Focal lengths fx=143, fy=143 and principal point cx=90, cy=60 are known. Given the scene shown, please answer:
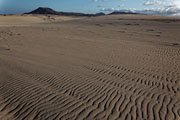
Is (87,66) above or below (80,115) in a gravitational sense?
above

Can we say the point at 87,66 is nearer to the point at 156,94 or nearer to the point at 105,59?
the point at 105,59

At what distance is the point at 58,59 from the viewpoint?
8.00 m

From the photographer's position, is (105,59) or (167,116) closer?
(167,116)

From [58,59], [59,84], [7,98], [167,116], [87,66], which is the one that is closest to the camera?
[167,116]

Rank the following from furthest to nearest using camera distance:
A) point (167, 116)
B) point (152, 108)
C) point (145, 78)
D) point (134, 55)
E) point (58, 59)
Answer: point (134, 55) < point (58, 59) < point (145, 78) < point (152, 108) < point (167, 116)

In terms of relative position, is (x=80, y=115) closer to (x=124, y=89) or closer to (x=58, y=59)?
(x=124, y=89)

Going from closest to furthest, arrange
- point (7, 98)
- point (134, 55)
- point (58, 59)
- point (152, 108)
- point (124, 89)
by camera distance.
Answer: point (152, 108) < point (7, 98) < point (124, 89) < point (58, 59) < point (134, 55)

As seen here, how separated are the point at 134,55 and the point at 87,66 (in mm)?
3550

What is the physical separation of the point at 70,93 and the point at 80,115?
3.55ft

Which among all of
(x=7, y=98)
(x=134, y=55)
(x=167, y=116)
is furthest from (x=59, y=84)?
(x=134, y=55)

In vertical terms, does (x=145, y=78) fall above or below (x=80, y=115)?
above

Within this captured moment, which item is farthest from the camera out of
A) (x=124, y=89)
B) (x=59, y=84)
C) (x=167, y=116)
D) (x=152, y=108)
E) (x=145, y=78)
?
(x=145, y=78)

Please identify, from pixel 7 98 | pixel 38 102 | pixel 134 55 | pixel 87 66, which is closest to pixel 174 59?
pixel 134 55

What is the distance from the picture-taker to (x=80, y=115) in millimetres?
3881
